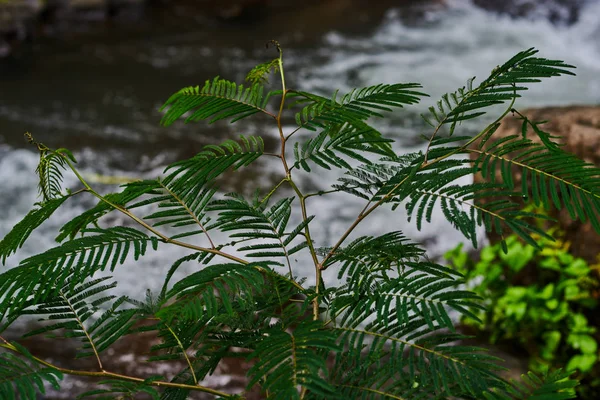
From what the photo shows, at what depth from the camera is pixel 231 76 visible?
20.8 feet

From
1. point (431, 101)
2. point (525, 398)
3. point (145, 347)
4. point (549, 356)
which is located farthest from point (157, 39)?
point (525, 398)

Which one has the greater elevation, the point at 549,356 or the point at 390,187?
the point at 390,187

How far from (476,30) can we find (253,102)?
22.7 feet

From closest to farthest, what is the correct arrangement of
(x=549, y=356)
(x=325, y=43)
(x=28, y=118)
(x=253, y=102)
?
(x=253, y=102)
(x=549, y=356)
(x=28, y=118)
(x=325, y=43)

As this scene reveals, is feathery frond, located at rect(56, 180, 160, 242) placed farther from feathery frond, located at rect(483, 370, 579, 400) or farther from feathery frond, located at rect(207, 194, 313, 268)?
feathery frond, located at rect(483, 370, 579, 400)

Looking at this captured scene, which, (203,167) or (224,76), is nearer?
(203,167)

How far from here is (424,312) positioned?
897 millimetres

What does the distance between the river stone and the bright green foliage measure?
0.07m

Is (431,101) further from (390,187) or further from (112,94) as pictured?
(390,187)

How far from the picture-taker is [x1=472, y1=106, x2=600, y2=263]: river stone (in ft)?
9.53

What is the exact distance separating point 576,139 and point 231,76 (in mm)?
3939

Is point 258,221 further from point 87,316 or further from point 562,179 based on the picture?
point 562,179

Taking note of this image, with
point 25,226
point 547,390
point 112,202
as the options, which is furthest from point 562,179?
point 25,226

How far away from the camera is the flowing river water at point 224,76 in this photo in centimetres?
433
